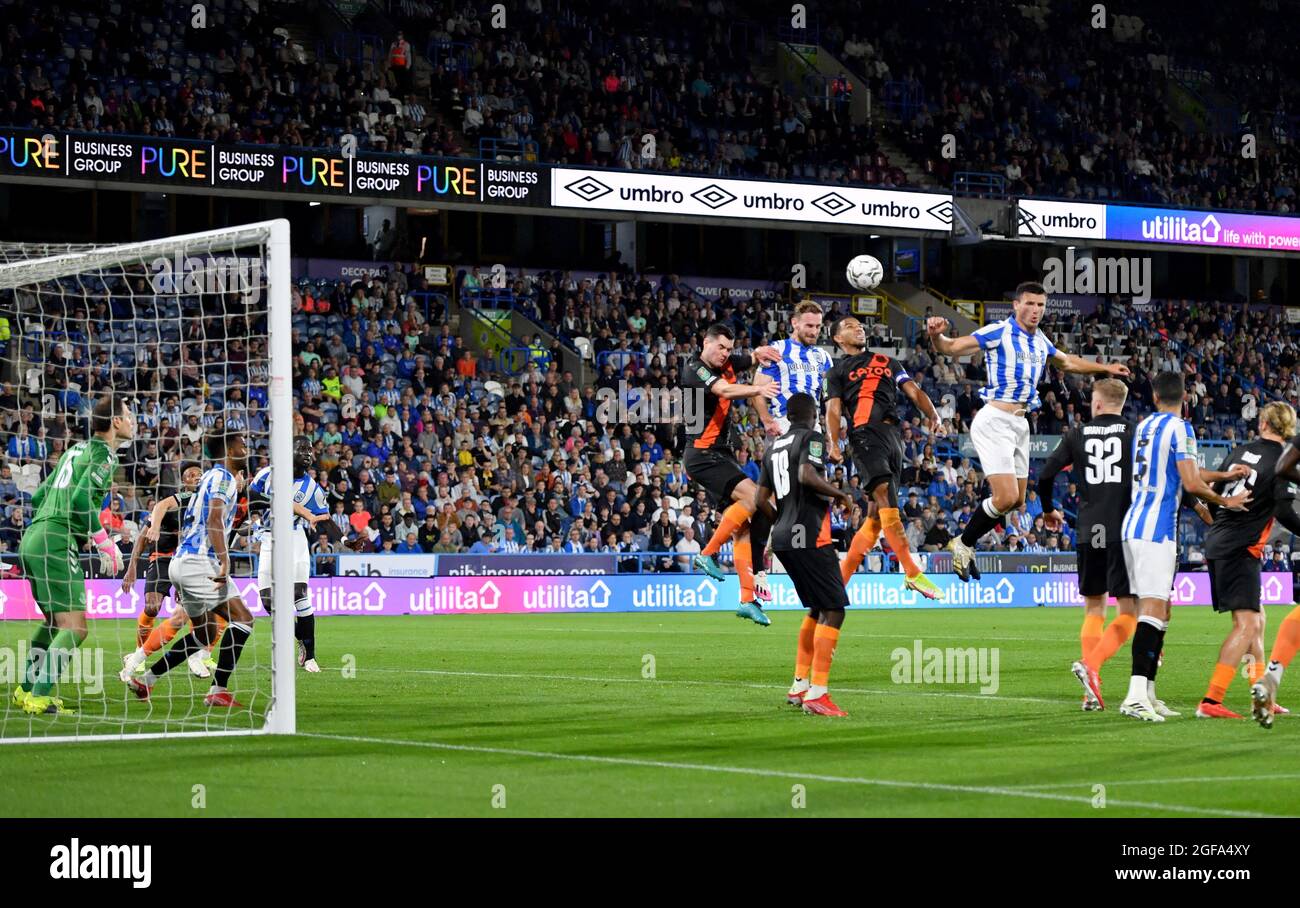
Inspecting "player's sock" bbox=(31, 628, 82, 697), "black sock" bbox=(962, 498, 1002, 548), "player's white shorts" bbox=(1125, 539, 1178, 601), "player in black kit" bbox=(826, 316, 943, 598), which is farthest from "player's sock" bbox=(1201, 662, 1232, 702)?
"player's sock" bbox=(31, 628, 82, 697)

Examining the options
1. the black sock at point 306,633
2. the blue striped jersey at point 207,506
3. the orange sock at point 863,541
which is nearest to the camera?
the blue striped jersey at point 207,506

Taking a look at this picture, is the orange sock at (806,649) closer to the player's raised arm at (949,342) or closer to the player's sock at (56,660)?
the player's raised arm at (949,342)

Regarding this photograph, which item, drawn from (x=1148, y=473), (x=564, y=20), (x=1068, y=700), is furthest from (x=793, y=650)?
(x=564, y=20)

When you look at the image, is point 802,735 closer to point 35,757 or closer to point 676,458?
point 35,757

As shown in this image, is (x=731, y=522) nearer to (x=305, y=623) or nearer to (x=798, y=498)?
(x=798, y=498)

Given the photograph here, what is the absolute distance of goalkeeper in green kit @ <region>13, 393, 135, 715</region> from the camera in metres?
12.4

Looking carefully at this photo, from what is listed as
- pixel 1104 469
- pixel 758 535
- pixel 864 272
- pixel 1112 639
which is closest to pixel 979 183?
pixel 864 272

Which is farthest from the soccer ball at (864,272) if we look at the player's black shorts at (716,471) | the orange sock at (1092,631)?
the orange sock at (1092,631)

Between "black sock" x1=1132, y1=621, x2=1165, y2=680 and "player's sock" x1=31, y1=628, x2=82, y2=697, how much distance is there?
24.1ft

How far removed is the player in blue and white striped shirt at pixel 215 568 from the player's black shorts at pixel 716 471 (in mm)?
4534

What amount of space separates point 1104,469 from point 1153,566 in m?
1.05

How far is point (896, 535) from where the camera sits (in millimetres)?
16500

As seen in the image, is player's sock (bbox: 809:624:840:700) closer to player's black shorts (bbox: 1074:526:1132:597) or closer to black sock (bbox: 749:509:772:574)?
player's black shorts (bbox: 1074:526:1132:597)

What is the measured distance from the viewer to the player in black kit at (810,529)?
486 inches
